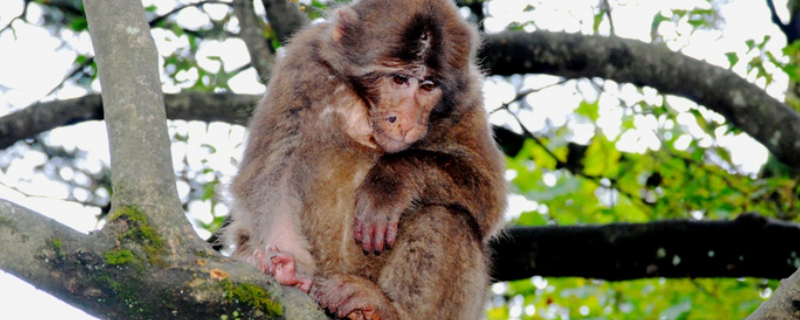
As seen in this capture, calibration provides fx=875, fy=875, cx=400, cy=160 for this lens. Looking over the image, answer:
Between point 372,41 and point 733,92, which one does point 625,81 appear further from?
point 372,41

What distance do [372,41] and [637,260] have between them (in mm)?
3267

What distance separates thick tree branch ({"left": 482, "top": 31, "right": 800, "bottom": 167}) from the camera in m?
6.46

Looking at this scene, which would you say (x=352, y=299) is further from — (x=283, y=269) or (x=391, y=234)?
(x=391, y=234)

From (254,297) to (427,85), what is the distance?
1783mm

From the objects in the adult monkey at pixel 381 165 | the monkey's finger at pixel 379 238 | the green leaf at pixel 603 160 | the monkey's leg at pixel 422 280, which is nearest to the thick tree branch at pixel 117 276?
the monkey's leg at pixel 422 280

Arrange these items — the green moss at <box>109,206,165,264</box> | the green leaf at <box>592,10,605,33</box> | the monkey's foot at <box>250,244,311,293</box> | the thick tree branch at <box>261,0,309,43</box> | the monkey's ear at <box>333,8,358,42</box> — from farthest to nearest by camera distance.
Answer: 1. the green leaf at <box>592,10,605,33</box>
2. the thick tree branch at <box>261,0,309,43</box>
3. the monkey's ear at <box>333,8,358,42</box>
4. the monkey's foot at <box>250,244,311,293</box>
5. the green moss at <box>109,206,165,264</box>

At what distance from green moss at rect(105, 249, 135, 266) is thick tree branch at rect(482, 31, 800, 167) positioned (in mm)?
3801

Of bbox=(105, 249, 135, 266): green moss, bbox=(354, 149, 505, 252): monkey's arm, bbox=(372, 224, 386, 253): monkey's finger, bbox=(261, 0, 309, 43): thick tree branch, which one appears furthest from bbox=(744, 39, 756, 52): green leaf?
bbox=(105, 249, 135, 266): green moss

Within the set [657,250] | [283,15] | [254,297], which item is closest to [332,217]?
[254,297]

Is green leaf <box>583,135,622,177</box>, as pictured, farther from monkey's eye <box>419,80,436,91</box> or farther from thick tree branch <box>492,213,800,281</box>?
monkey's eye <box>419,80,436,91</box>

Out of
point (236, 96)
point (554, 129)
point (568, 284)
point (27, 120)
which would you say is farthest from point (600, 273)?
point (27, 120)

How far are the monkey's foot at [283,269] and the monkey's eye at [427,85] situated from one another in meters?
1.18

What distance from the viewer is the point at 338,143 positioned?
4.62 meters

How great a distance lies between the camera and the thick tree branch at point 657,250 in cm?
653
